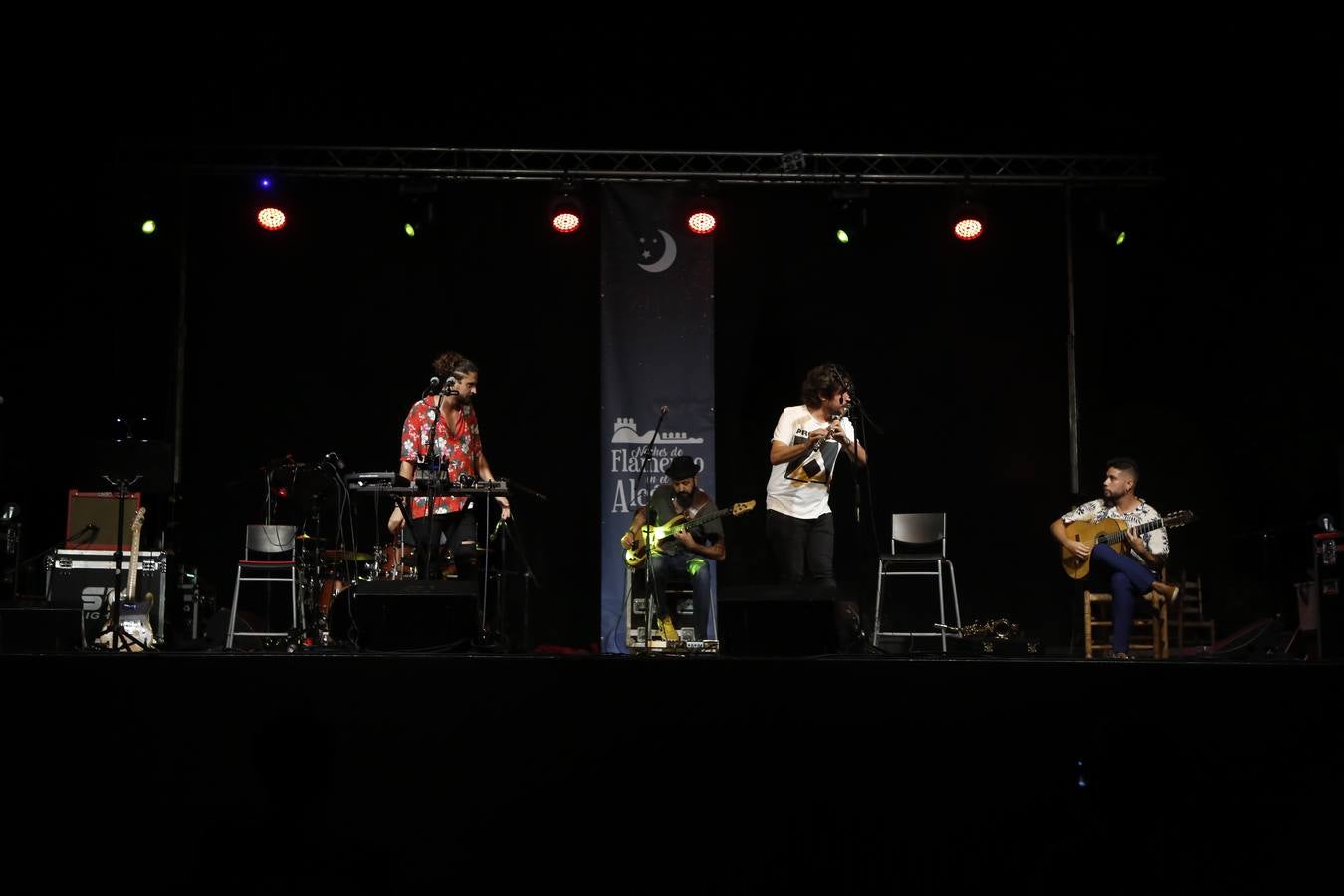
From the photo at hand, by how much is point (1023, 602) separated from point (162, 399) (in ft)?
21.4

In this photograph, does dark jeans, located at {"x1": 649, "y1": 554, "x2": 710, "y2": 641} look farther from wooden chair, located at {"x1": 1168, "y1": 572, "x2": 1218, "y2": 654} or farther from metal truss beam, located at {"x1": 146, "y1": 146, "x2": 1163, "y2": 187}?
wooden chair, located at {"x1": 1168, "y1": 572, "x2": 1218, "y2": 654}

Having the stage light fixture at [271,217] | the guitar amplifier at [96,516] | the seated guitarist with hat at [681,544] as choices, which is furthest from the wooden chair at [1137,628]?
the guitar amplifier at [96,516]

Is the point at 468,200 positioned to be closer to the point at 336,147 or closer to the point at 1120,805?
the point at 336,147

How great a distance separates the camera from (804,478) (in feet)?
24.0

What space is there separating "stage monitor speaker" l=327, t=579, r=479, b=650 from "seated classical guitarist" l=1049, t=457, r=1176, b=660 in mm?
4126

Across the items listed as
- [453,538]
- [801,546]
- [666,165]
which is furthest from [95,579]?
[666,165]

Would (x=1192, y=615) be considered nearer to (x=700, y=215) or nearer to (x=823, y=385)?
(x=823, y=385)

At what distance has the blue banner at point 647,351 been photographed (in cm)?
856

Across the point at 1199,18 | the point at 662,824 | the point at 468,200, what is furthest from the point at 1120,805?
the point at 468,200

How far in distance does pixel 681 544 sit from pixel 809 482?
1205mm

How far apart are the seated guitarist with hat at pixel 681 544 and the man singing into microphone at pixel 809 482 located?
33.1 inches

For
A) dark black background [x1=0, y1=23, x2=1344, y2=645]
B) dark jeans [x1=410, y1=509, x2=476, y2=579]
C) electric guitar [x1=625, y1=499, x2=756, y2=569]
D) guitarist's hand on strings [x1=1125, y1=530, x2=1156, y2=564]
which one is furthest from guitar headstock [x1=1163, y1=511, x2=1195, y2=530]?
dark jeans [x1=410, y1=509, x2=476, y2=579]

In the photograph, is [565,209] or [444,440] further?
[565,209]

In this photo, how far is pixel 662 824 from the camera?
2732mm
